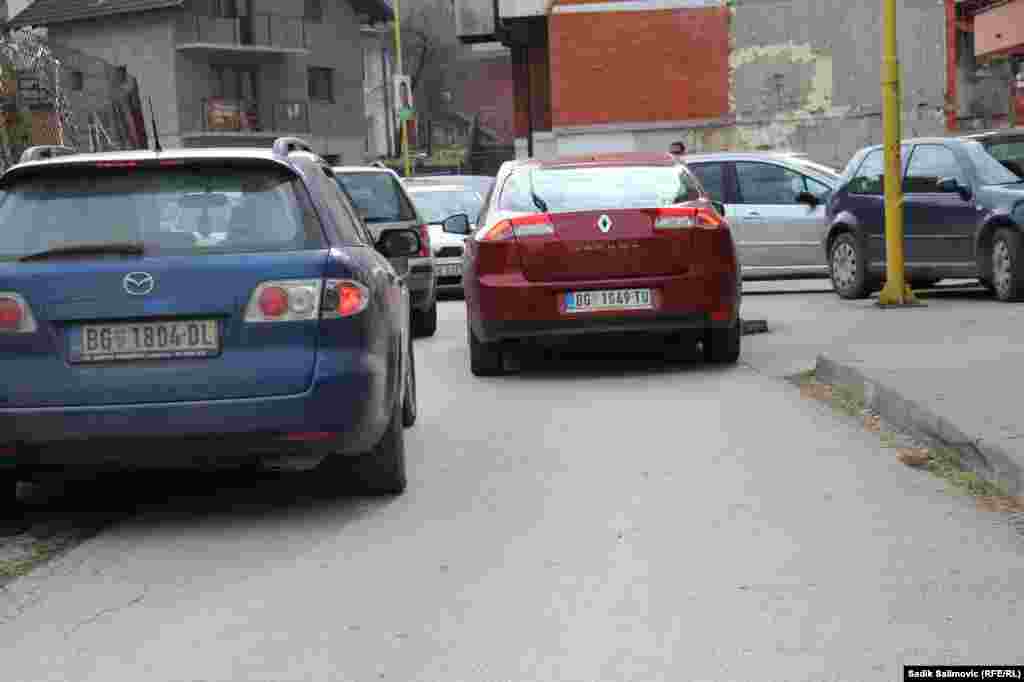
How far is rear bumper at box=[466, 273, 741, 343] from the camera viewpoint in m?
11.8

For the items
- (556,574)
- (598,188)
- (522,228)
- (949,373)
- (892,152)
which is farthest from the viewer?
(892,152)

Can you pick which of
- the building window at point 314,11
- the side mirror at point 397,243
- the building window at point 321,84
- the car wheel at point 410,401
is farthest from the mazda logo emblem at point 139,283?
the building window at point 321,84

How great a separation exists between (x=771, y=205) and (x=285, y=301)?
1467 cm

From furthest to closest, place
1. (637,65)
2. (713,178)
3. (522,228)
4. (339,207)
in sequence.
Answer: (637,65) < (713,178) < (522,228) < (339,207)

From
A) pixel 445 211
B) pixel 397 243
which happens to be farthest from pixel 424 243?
pixel 397 243

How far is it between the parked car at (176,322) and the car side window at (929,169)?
36.2 feet

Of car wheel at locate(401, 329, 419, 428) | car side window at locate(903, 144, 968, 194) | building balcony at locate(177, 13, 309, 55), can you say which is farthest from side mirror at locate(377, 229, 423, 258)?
building balcony at locate(177, 13, 309, 55)

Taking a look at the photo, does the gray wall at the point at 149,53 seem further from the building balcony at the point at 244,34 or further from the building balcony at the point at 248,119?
the building balcony at the point at 248,119

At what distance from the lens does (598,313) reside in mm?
11836

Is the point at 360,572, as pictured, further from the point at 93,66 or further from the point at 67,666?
the point at 93,66

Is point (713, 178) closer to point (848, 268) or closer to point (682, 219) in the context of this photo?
point (848, 268)

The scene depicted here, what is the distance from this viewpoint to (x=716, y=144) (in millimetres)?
45312

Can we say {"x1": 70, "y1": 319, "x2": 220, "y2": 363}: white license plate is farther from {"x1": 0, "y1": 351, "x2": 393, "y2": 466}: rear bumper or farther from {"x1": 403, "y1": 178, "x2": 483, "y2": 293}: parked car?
{"x1": 403, "y1": 178, "x2": 483, "y2": 293}: parked car

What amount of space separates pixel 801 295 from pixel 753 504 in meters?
13.6
